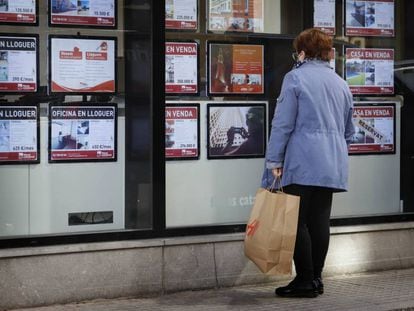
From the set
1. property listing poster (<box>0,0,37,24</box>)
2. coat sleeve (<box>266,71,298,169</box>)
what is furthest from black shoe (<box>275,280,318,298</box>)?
property listing poster (<box>0,0,37,24</box>)

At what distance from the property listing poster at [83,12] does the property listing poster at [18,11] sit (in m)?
0.14

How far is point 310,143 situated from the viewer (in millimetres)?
5465

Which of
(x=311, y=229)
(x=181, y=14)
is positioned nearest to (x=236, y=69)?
(x=181, y=14)

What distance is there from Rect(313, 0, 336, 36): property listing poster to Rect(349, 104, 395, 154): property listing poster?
2.34 feet

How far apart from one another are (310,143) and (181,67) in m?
1.33

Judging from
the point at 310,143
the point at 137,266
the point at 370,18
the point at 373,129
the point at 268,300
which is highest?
the point at 370,18

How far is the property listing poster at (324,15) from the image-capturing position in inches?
268

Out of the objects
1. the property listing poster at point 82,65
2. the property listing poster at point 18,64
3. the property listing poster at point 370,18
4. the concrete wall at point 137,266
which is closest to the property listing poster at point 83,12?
the property listing poster at point 82,65

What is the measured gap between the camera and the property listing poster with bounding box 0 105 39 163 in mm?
5676

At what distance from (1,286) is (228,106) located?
7.45 feet

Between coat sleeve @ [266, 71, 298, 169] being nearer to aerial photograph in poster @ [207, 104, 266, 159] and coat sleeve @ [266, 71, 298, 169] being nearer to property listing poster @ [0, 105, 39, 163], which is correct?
aerial photograph in poster @ [207, 104, 266, 159]

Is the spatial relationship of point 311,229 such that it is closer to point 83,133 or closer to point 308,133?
point 308,133

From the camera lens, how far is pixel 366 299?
581cm

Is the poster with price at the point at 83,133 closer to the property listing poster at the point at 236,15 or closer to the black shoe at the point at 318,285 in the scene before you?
the property listing poster at the point at 236,15
